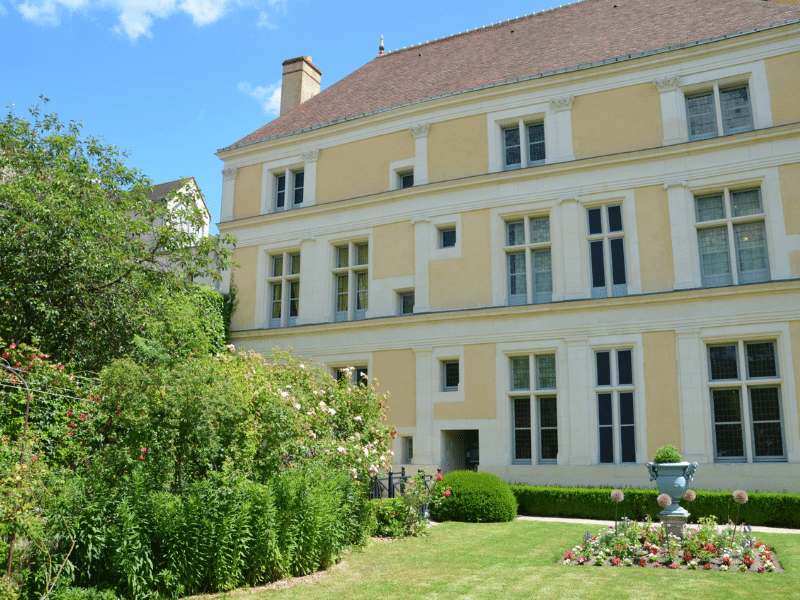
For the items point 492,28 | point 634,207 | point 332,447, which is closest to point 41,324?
point 332,447

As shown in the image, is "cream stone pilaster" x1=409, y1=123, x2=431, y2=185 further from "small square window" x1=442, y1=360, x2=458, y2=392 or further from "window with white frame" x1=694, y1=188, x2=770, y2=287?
"window with white frame" x1=694, y1=188, x2=770, y2=287

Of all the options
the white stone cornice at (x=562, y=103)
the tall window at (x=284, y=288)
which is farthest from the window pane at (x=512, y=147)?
the tall window at (x=284, y=288)

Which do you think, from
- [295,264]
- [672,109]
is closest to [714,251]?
[672,109]

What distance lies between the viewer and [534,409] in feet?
59.8

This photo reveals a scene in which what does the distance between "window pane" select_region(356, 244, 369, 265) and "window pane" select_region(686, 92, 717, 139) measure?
10048 mm

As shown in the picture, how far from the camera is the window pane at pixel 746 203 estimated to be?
17250 millimetres

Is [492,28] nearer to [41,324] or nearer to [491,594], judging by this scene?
[41,324]

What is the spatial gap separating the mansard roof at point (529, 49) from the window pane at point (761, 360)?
8057mm

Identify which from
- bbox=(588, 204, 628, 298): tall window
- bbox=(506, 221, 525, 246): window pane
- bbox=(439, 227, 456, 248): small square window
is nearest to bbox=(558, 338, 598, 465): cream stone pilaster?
bbox=(588, 204, 628, 298): tall window

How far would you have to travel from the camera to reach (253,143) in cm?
2433

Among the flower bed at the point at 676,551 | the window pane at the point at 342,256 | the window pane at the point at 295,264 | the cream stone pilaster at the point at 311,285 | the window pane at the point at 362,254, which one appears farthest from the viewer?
the window pane at the point at 295,264

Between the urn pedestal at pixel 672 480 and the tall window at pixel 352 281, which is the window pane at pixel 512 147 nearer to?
the tall window at pixel 352 281

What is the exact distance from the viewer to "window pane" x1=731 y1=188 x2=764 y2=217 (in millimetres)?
17250

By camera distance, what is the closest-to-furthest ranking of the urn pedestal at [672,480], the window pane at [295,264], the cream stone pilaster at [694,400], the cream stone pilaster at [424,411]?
1. the urn pedestal at [672,480]
2. the cream stone pilaster at [694,400]
3. the cream stone pilaster at [424,411]
4. the window pane at [295,264]
